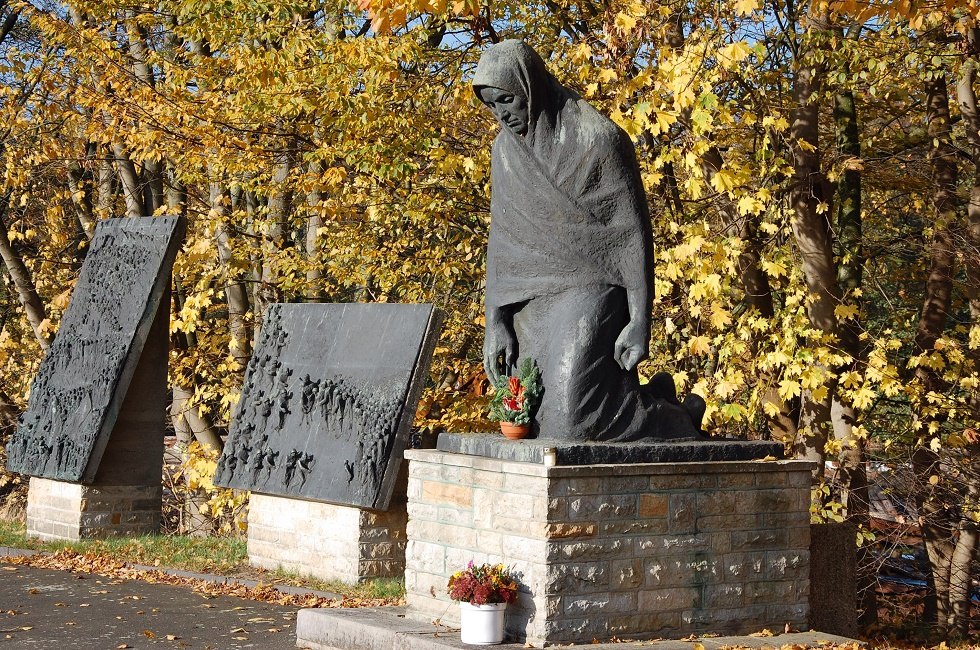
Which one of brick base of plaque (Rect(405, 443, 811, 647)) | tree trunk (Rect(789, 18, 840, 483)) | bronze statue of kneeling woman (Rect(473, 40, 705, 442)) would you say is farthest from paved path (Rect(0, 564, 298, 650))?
tree trunk (Rect(789, 18, 840, 483))

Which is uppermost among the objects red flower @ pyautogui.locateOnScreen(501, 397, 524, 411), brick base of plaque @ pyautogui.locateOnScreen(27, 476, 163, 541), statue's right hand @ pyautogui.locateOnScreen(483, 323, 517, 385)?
statue's right hand @ pyautogui.locateOnScreen(483, 323, 517, 385)

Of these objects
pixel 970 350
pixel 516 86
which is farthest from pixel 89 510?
pixel 970 350

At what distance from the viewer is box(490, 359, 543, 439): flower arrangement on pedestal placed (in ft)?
23.6

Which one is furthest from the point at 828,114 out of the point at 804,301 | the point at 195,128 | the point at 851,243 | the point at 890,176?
the point at 195,128

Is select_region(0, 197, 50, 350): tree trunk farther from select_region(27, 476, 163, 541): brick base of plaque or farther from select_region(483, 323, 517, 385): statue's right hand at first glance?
select_region(483, 323, 517, 385): statue's right hand

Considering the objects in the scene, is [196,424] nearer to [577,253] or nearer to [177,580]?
[177,580]

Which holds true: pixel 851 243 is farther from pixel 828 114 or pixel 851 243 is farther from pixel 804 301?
pixel 828 114

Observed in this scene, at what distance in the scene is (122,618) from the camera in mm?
8820

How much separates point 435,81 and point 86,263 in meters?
4.33

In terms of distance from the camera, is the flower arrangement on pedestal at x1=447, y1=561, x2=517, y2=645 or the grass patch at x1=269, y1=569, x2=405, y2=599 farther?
the grass patch at x1=269, y1=569, x2=405, y2=599

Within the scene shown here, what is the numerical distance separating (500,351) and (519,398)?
47 centimetres

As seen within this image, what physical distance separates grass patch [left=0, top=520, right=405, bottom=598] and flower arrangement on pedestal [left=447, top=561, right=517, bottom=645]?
2880 millimetres

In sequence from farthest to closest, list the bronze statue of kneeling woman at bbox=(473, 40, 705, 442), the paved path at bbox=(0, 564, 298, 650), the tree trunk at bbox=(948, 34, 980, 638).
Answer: the tree trunk at bbox=(948, 34, 980, 638) < the paved path at bbox=(0, 564, 298, 650) < the bronze statue of kneeling woman at bbox=(473, 40, 705, 442)

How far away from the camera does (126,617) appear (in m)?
8.85
